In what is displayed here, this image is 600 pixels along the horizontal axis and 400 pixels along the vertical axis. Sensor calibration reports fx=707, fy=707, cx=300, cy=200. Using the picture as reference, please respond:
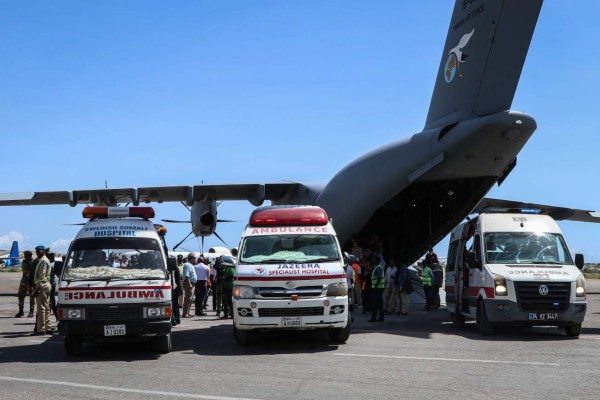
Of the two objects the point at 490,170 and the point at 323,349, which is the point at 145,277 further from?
the point at 490,170

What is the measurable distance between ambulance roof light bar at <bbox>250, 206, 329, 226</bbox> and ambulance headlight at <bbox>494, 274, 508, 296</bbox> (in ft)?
12.1

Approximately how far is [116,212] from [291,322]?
415cm

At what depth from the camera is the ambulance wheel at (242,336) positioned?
41.6ft

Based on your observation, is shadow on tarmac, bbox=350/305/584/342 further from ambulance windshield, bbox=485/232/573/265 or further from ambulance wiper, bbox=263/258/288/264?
ambulance wiper, bbox=263/258/288/264

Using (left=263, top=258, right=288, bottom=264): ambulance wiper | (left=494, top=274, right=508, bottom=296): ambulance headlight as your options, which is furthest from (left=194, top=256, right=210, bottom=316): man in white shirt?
(left=494, top=274, right=508, bottom=296): ambulance headlight

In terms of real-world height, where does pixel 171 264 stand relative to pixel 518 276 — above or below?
above

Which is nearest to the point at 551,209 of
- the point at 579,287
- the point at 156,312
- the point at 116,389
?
the point at 579,287

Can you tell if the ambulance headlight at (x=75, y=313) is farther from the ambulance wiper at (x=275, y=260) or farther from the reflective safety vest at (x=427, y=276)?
the reflective safety vest at (x=427, y=276)

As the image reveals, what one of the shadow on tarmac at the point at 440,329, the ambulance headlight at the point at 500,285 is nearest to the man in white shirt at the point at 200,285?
the shadow on tarmac at the point at 440,329

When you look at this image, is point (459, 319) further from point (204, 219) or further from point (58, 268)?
point (204, 219)

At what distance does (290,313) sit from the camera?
39.9ft

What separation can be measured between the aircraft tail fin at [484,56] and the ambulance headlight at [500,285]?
5446 mm

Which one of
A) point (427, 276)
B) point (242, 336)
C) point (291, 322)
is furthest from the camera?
point (427, 276)

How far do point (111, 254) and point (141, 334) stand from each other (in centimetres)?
180
